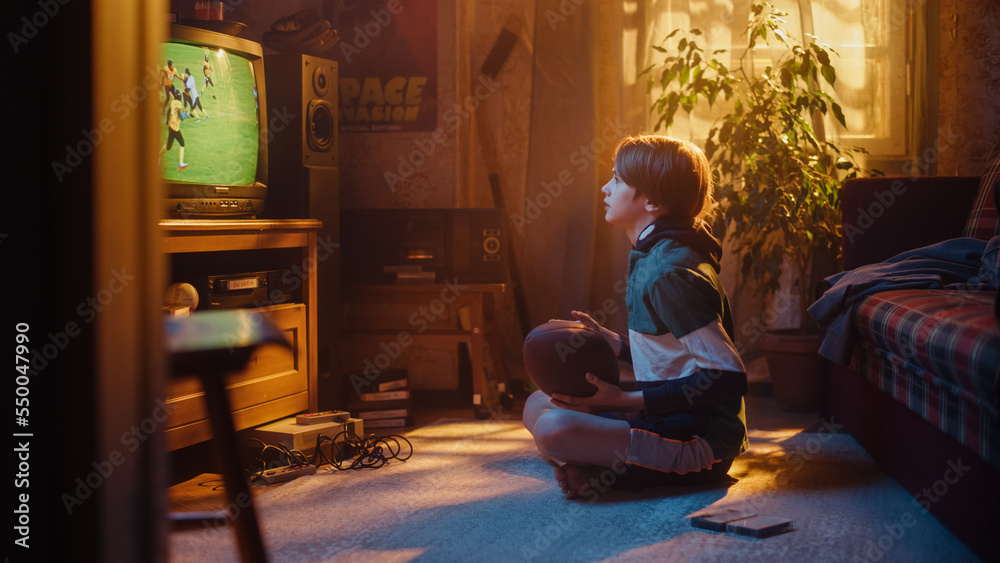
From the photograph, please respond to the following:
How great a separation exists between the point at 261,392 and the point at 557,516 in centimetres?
101

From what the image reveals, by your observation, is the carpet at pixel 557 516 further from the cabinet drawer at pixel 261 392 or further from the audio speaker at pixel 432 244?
the audio speaker at pixel 432 244

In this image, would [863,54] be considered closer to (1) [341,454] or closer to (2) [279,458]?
(1) [341,454]

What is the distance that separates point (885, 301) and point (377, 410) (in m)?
1.69

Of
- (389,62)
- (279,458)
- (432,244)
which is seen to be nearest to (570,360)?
(279,458)

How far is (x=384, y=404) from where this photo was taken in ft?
9.36

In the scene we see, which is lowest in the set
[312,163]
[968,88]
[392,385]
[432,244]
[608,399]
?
[392,385]

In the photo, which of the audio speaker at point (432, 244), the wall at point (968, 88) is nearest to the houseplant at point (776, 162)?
the wall at point (968, 88)

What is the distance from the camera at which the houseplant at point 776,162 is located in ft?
9.52

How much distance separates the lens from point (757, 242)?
2971 mm

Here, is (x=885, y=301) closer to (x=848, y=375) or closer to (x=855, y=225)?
(x=848, y=375)

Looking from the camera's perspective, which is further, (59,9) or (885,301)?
(885,301)

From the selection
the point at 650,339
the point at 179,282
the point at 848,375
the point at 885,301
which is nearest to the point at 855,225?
the point at 848,375

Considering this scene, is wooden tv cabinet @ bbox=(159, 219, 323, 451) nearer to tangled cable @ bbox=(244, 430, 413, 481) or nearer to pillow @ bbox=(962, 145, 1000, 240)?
tangled cable @ bbox=(244, 430, 413, 481)

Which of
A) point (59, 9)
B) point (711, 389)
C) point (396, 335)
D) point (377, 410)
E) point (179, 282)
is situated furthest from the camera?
point (396, 335)
